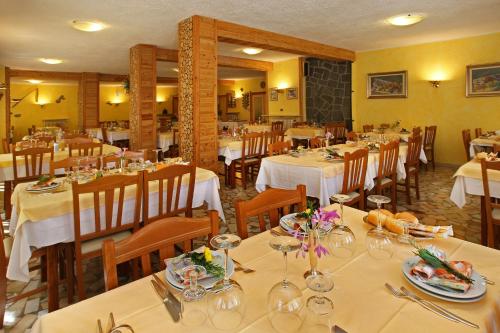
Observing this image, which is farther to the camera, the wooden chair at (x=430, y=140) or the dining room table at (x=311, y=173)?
the wooden chair at (x=430, y=140)

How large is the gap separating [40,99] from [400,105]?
1460 centimetres

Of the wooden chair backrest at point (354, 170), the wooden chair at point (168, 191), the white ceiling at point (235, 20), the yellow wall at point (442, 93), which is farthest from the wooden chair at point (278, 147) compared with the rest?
the yellow wall at point (442, 93)

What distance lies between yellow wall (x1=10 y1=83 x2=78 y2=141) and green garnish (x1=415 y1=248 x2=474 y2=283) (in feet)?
54.6

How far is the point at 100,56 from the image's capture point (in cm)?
876

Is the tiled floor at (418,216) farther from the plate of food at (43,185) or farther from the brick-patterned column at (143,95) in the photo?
the brick-patterned column at (143,95)

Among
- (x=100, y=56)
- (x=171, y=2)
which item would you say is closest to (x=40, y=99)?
(x=100, y=56)

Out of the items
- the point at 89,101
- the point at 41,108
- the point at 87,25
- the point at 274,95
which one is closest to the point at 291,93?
the point at 274,95

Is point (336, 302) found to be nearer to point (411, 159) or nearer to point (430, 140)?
point (411, 159)

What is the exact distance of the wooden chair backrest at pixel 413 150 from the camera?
4680mm

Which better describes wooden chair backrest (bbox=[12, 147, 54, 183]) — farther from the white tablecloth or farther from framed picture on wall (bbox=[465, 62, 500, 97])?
framed picture on wall (bbox=[465, 62, 500, 97])

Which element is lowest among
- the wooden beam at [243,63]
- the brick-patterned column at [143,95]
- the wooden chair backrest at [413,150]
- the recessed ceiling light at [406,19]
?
the wooden chair backrest at [413,150]

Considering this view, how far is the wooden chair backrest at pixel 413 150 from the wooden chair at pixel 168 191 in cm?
324

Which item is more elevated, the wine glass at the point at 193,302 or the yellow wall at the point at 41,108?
the yellow wall at the point at 41,108

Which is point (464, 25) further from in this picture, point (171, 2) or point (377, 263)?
point (377, 263)
